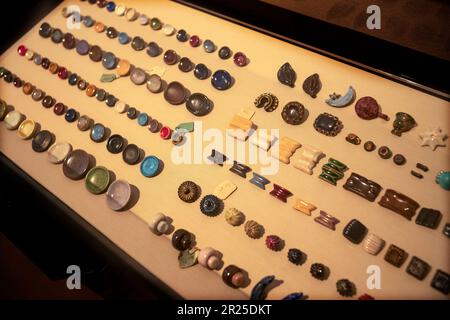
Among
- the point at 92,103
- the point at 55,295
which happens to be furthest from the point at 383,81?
the point at 55,295

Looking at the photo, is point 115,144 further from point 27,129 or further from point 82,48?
point 82,48

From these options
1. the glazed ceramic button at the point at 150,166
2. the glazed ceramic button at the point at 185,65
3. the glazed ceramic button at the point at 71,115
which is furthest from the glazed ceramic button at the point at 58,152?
the glazed ceramic button at the point at 185,65

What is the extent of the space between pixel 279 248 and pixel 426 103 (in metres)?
0.77

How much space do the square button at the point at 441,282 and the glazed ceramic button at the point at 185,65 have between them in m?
1.27

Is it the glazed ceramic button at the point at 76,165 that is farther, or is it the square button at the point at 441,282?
the glazed ceramic button at the point at 76,165

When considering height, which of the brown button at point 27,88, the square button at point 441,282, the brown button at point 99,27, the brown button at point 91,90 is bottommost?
the brown button at point 27,88

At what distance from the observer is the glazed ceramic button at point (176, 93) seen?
1615 mm

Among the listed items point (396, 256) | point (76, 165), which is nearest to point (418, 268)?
point (396, 256)

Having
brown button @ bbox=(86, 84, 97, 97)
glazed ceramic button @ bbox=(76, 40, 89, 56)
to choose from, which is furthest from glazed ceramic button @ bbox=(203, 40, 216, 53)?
glazed ceramic button @ bbox=(76, 40, 89, 56)

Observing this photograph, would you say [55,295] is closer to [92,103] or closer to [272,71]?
[92,103]

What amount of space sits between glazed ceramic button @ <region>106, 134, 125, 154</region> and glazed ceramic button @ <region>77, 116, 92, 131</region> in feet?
0.59

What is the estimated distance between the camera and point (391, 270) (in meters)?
1.16

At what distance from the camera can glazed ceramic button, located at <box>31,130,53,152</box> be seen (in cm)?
172

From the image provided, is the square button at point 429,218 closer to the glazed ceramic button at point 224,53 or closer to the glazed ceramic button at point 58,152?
the glazed ceramic button at point 224,53
